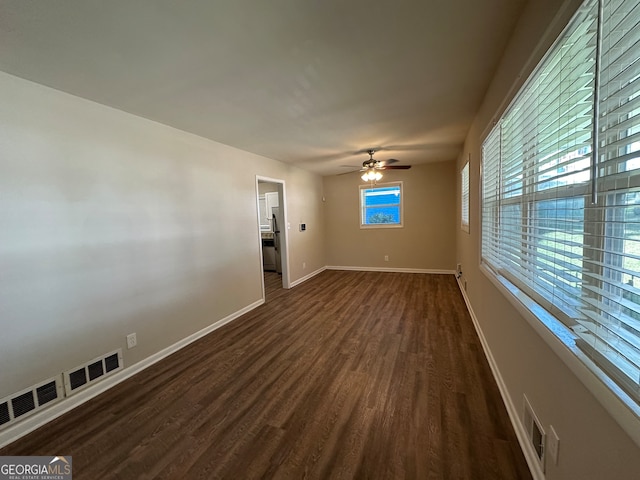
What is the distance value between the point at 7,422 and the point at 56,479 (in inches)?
23.9

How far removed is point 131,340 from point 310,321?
6.20ft

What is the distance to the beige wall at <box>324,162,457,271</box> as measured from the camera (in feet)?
18.4

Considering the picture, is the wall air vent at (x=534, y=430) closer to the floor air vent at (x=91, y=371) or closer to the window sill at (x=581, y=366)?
the window sill at (x=581, y=366)

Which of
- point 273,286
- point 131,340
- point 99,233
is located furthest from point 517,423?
point 273,286

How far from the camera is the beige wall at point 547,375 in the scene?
2.59ft

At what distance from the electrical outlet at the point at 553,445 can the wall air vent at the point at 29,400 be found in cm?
303

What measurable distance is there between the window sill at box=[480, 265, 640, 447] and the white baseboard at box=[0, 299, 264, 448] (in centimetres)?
304

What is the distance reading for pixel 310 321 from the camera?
3402 millimetres

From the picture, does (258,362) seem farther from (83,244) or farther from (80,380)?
(83,244)

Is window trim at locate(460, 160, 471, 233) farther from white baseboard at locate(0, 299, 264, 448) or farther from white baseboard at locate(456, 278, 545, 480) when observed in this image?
white baseboard at locate(0, 299, 264, 448)

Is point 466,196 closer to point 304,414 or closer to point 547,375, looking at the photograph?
point 547,375

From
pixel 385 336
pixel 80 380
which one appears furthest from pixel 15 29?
pixel 385 336

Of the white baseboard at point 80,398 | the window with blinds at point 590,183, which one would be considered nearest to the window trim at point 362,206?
the white baseboard at point 80,398
